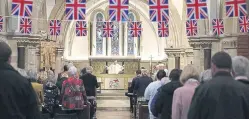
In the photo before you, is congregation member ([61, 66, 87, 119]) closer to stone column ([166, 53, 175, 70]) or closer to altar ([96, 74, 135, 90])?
stone column ([166, 53, 175, 70])

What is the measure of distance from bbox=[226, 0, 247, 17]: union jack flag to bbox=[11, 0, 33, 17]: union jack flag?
644 cm

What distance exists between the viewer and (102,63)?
37969 mm

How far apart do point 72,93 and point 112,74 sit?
2431cm

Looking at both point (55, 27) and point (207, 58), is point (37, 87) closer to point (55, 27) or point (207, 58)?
point (207, 58)

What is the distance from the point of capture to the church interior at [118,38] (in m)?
18.7

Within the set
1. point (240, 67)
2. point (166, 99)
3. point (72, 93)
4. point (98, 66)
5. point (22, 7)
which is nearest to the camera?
point (240, 67)

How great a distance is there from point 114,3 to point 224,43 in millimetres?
4183

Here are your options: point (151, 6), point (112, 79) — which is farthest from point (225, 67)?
point (112, 79)

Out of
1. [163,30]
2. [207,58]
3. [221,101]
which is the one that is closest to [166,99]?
[221,101]

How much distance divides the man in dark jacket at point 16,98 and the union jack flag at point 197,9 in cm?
1270

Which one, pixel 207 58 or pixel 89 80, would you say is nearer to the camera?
pixel 89 80

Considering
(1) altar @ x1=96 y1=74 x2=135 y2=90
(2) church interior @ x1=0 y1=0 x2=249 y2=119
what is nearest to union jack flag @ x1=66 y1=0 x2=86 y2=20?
(2) church interior @ x1=0 y1=0 x2=249 y2=119

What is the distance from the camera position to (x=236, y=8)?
15977mm

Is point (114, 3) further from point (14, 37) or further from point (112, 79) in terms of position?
point (112, 79)
